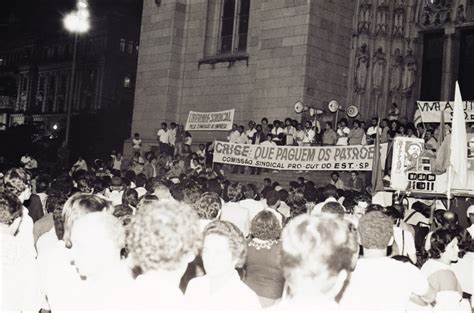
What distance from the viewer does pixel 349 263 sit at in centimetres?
308

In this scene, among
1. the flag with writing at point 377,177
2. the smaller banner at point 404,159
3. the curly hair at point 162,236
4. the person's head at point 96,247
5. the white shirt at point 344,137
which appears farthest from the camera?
the white shirt at point 344,137

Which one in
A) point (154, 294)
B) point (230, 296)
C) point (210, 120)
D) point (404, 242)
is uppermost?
point (210, 120)

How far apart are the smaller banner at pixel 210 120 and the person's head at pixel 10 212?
608 inches

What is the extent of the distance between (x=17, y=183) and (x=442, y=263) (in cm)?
423

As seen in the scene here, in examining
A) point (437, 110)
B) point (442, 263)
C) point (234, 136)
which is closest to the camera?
point (442, 263)

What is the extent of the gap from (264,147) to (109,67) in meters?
54.8

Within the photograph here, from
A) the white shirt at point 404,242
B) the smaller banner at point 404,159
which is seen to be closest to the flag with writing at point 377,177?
the smaller banner at point 404,159

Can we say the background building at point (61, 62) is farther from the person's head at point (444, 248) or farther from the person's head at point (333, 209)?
the person's head at point (444, 248)

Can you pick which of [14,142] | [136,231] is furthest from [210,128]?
[14,142]

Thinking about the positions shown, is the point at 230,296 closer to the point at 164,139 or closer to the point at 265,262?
the point at 265,262

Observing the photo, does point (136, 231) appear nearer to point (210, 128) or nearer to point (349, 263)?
point (349, 263)

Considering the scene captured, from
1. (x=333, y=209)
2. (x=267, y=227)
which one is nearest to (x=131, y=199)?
(x=333, y=209)

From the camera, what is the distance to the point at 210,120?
2128 centimetres

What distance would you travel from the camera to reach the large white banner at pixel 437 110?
1705cm
